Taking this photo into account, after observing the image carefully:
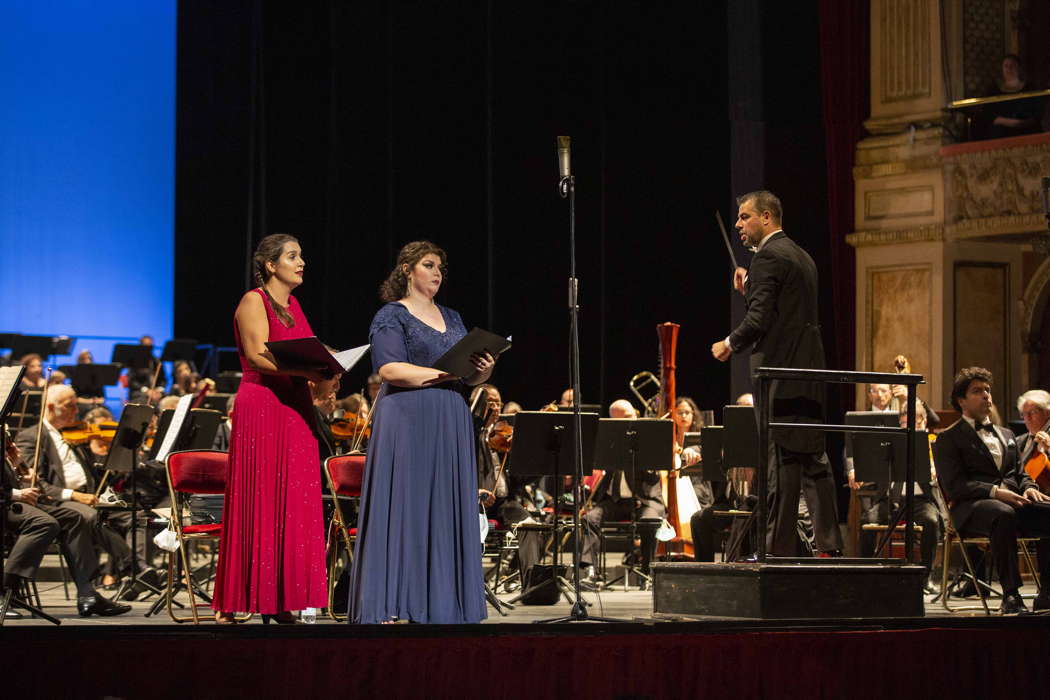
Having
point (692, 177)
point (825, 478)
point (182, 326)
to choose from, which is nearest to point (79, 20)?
point (182, 326)

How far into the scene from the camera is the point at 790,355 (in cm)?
452

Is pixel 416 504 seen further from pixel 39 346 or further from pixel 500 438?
pixel 39 346

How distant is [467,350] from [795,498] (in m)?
1.17

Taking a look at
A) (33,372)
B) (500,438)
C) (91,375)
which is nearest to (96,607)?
(500,438)

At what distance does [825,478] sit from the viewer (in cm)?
457

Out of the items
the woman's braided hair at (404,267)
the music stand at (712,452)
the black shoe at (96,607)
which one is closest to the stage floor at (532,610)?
the black shoe at (96,607)

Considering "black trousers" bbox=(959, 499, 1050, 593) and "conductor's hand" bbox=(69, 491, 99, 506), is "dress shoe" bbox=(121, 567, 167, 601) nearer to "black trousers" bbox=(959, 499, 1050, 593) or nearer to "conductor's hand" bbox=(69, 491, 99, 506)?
"conductor's hand" bbox=(69, 491, 99, 506)

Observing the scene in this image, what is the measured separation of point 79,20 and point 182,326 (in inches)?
116

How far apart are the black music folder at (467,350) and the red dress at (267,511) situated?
497 millimetres

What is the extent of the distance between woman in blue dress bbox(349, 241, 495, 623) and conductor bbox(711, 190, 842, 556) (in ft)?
3.02

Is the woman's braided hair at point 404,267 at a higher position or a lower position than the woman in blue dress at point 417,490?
higher

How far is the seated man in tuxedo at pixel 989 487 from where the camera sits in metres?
5.95

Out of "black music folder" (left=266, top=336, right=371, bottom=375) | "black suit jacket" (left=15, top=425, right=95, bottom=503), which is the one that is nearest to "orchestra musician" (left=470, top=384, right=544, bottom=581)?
"black suit jacket" (left=15, top=425, right=95, bottom=503)

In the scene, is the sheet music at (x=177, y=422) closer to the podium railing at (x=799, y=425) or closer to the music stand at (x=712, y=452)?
the music stand at (x=712, y=452)
